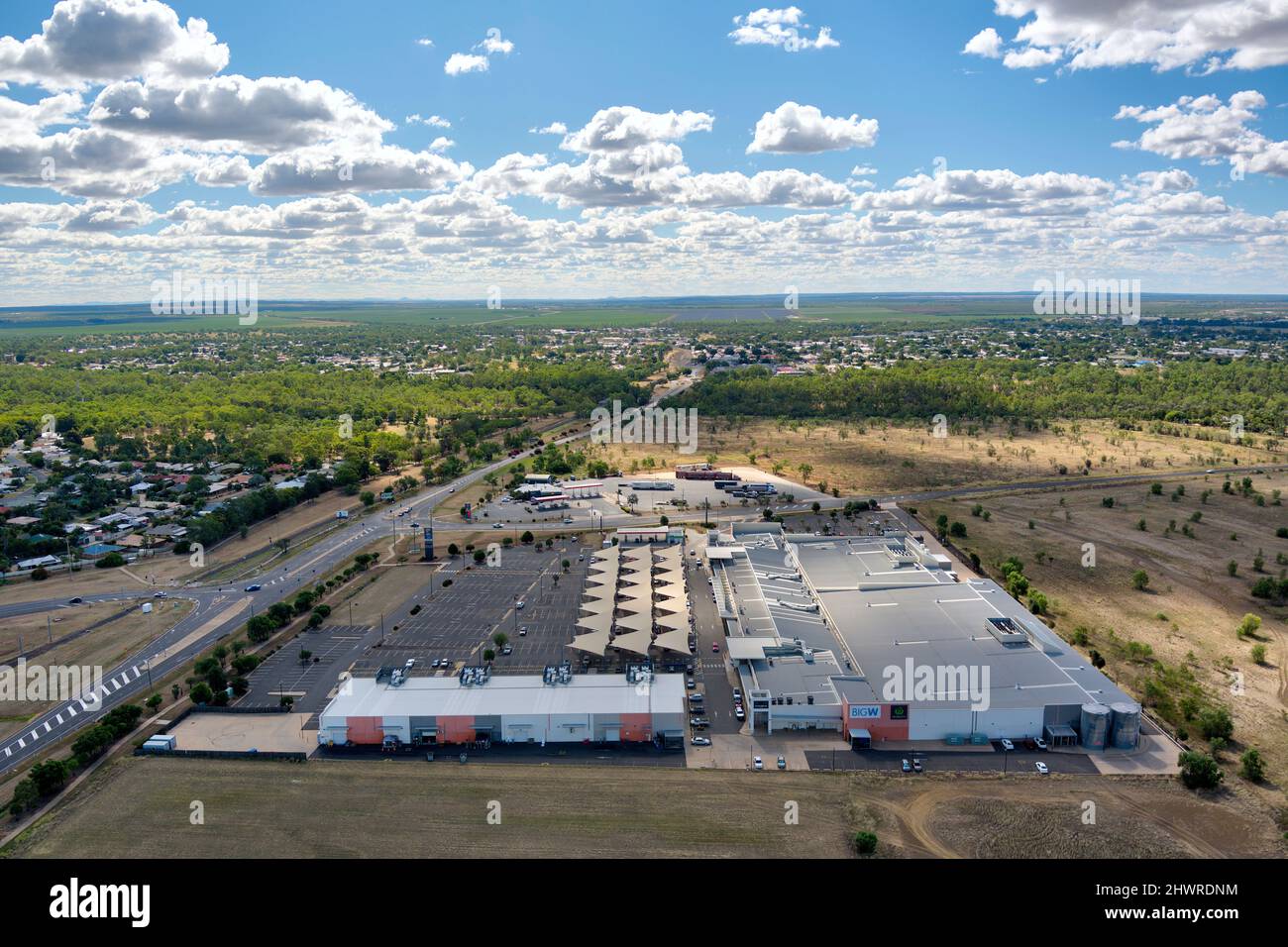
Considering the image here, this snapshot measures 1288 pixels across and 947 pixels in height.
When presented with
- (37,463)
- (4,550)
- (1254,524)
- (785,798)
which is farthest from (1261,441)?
(37,463)

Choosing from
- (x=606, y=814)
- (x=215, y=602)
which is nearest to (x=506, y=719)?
(x=606, y=814)

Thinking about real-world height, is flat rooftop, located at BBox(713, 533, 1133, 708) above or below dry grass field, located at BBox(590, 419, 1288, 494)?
below

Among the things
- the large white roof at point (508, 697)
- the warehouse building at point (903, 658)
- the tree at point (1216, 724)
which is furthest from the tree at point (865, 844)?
the tree at point (1216, 724)

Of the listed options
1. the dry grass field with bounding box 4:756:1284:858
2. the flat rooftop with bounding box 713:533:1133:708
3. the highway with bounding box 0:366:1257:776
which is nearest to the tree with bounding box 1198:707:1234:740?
the flat rooftop with bounding box 713:533:1133:708

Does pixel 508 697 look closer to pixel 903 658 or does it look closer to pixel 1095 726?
pixel 903 658

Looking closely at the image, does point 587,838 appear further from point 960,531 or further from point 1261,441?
point 1261,441

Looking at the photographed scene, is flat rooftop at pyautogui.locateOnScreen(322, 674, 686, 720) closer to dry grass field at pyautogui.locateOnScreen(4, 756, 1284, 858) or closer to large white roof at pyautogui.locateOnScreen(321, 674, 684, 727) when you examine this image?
large white roof at pyautogui.locateOnScreen(321, 674, 684, 727)

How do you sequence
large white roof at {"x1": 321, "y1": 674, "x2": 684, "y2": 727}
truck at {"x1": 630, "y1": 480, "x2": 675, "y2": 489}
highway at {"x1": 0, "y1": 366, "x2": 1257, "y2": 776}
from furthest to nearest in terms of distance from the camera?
truck at {"x1": 630, "y1": 480, "x2": 675, "y2": 489}, highway at {"x1": 0, "y1": 366, "x2": 1257, "y2": 776}, large white roof at {"x1": 321, "y1": 674, "x2": 684, "y2": 727}

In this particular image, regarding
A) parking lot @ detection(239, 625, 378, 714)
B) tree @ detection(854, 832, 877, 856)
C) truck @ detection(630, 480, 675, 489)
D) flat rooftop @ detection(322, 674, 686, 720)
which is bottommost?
tree @ detection(854, 832, 877, 856)
